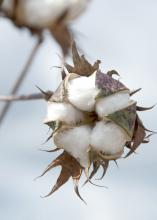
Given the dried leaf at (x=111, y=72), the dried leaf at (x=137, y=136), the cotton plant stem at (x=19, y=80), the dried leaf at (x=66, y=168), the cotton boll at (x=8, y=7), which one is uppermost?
the dried leaf at (x=111, y=72)

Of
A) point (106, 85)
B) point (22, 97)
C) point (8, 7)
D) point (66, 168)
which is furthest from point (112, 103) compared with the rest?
point (8, 7)

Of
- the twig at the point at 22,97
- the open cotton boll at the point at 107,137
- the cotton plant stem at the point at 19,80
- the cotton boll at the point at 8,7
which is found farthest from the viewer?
the cotton boll at the point at 8,7

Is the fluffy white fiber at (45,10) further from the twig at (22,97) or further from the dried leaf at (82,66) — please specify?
the dried leaf at (82,66)

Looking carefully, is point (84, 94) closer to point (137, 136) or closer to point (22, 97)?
point (137, 136)

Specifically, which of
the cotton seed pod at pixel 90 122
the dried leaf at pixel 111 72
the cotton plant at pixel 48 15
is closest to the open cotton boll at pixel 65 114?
the cotton seed pod at pixel 90 122

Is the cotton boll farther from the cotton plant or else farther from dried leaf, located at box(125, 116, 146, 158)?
dried leaf, located at box(125, 116, 146, 158)

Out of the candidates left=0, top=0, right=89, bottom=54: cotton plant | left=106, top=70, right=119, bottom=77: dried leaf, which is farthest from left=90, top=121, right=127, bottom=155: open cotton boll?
left=0, top=0, right=89, bottom=54: cotton plant
